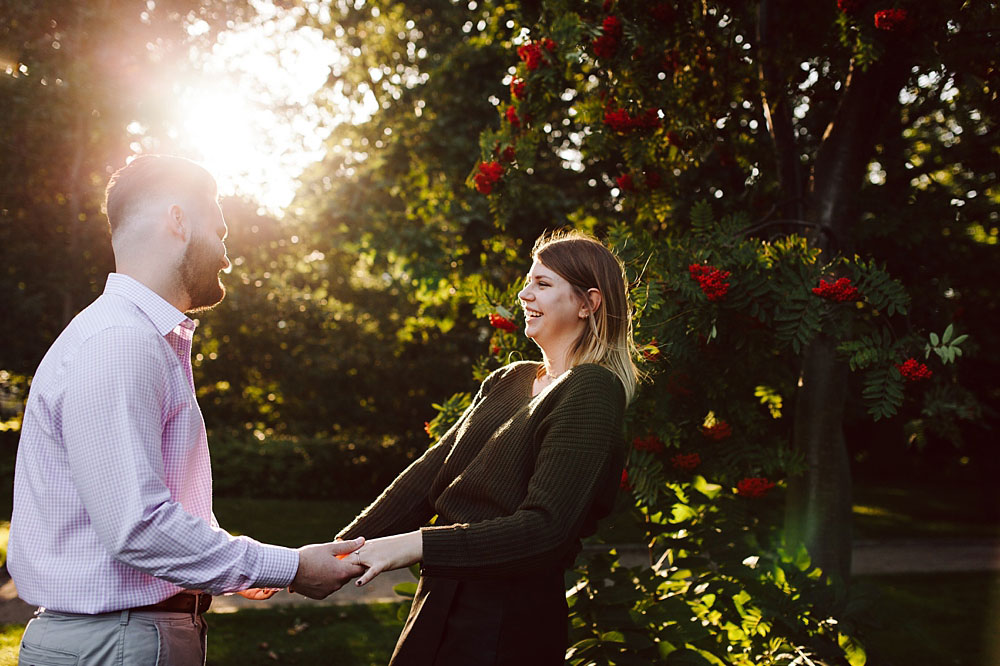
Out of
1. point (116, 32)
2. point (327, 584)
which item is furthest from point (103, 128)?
point (327, 584)

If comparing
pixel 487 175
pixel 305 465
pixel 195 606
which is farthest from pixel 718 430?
pixel 305 465

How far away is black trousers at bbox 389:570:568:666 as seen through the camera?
2.22m

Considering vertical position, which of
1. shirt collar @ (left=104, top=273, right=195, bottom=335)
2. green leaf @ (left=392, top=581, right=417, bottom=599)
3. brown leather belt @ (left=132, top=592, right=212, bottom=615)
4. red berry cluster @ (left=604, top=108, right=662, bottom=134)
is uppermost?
red berry cluster @ (left=604, top=108, right=662, bottom=134)

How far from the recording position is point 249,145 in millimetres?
11188

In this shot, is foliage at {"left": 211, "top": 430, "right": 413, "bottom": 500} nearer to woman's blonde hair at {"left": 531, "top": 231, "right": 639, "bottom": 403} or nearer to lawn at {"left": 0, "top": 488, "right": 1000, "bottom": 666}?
lawn at {"left": 0, "top": 488, "right": 1000, "bottom": 666}

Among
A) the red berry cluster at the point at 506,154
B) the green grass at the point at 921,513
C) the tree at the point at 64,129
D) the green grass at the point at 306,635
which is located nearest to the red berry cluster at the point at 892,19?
the red berry cluster at the point at 506,154

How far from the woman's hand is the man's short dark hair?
110cm

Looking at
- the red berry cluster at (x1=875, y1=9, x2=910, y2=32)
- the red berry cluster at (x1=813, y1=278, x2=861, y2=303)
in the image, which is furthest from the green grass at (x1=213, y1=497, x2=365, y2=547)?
the red berry cluster at (x1=875, y1=9, x2=910, y2=32)

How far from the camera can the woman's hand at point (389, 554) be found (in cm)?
220

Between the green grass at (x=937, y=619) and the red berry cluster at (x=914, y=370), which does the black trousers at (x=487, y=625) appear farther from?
the green grass at (x=937, y=619)

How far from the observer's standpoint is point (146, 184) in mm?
2115

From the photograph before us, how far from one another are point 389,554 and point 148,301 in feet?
3.09

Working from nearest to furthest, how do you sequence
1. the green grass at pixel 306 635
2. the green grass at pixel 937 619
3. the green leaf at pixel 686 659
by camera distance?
1. the green leaf at pixel 686 659
2. the green grass at pixel 937 619
3. the green grass at pixel 306 635

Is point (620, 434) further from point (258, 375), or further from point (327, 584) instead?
point (258, 375)
